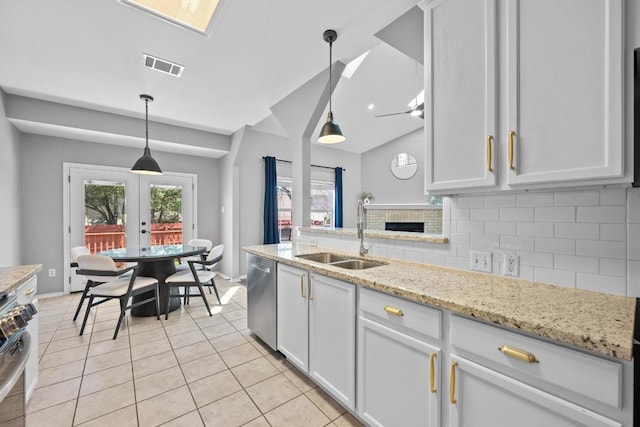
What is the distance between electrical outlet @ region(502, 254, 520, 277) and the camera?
4.69ft

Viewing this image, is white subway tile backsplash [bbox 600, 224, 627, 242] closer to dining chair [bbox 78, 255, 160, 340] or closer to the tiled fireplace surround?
the tiled fireplace surround

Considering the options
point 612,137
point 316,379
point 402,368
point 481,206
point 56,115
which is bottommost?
point 316,379

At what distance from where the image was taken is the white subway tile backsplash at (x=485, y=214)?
1.51 meters

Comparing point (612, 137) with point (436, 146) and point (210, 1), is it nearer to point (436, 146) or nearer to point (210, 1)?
point (436, 146)

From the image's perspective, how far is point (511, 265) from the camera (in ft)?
4.75

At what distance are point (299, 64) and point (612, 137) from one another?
247 centimetres

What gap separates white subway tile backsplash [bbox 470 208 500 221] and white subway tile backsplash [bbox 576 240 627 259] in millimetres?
357

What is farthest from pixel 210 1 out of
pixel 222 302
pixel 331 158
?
pixel 331 158

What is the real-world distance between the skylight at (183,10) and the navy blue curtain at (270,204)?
2.94m

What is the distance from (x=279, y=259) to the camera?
2141 mm

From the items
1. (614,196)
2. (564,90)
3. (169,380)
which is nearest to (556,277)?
(614,196)

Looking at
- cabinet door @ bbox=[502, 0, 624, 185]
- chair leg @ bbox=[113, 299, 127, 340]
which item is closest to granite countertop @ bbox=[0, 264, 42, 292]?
chair leg @ bbox=[113, 299, 127, 340]

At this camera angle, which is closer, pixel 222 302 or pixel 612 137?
pixel 612 137

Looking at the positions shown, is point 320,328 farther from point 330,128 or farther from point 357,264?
point 330,128
